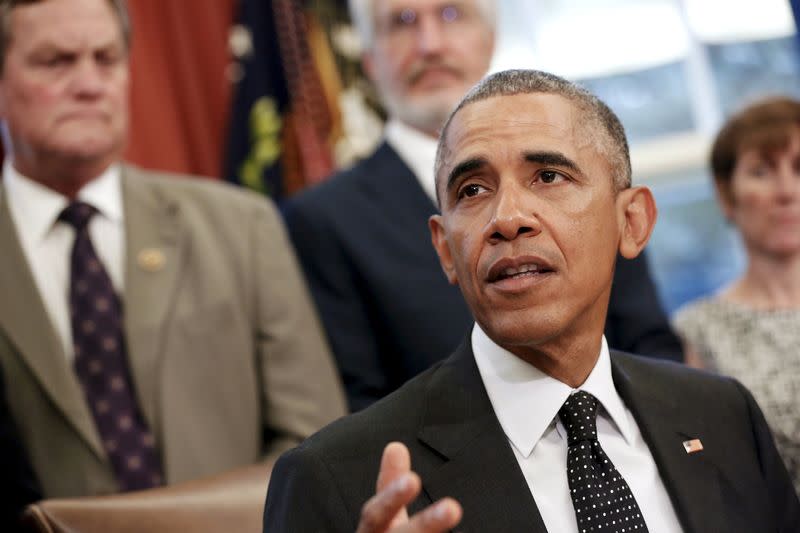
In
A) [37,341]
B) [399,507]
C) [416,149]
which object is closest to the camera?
[399,507]

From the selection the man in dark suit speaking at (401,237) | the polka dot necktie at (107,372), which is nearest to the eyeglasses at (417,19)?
the man in dark suit speaking at (401,237)

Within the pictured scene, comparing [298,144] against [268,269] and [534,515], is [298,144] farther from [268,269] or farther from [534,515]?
[534,515]

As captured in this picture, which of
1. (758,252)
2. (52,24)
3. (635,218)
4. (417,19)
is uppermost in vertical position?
(52,24)

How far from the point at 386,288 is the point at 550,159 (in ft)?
3.08

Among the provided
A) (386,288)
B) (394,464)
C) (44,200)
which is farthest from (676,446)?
(44,200)

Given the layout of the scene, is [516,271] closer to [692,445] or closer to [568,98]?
[568,98]

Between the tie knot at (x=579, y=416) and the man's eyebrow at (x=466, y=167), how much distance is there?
0.36 meters

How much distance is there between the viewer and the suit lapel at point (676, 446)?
1.75 metres

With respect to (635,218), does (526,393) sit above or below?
below

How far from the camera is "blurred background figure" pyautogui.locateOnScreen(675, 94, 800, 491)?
116 inches

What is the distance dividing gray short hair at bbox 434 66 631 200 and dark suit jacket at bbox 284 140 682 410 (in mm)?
763

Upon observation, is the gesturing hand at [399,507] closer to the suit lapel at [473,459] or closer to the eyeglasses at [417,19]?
the suit lapel at [473,459]

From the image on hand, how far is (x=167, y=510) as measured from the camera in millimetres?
1871

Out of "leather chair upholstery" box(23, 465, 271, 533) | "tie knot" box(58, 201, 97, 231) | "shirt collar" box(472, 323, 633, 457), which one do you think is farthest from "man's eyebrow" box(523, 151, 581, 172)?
"tie knot" box(58, 201, 97, 231)
